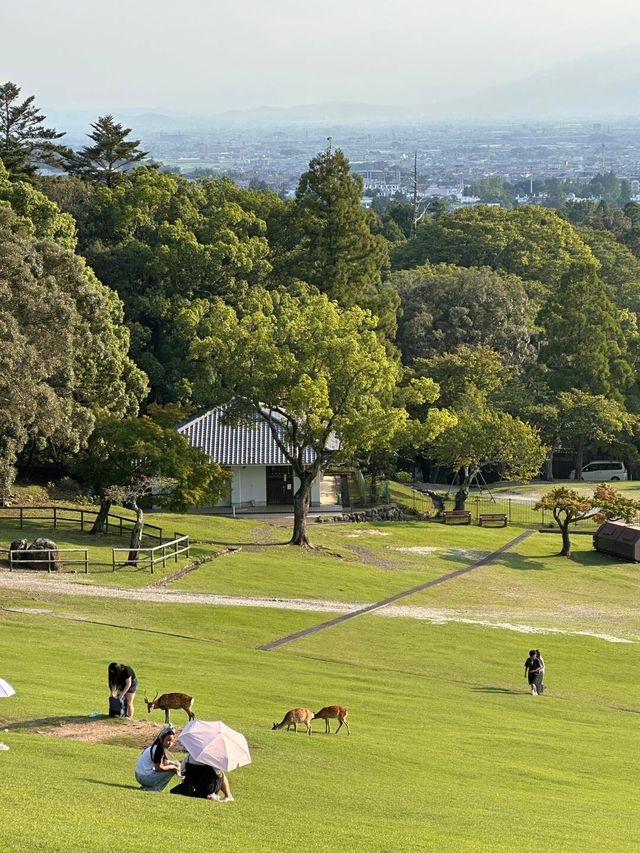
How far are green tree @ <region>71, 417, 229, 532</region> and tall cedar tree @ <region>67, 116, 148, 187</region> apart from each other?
3948cm

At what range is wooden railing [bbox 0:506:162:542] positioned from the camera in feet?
169

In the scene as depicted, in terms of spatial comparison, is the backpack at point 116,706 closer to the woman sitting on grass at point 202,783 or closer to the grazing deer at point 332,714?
the grazing deer at point 332,714

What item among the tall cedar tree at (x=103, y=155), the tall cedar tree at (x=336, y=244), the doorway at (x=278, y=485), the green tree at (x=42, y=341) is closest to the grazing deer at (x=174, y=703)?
the green tree at (x=42, y=341)

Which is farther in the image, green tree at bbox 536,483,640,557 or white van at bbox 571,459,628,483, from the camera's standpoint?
white van at bbox 571,459,628,483

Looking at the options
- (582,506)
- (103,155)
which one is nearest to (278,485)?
(582,506)

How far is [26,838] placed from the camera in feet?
46.4

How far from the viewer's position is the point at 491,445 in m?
68.2

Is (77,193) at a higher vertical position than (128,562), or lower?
higher

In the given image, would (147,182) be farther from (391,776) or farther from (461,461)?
(391,776)

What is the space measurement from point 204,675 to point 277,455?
1444 inches

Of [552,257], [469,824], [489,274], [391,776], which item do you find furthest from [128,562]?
[552,257]

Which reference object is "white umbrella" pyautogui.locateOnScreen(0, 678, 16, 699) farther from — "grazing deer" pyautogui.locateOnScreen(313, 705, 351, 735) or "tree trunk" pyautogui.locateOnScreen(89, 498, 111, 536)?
"tree trunk" pyautogui.locateOnScreen(89, 498, 111, 536)

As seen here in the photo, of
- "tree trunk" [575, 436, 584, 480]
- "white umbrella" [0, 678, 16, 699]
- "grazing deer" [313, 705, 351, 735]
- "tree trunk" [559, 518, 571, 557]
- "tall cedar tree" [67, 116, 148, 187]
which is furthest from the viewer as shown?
"tall cedar tree" [67, 116, 148, 187]

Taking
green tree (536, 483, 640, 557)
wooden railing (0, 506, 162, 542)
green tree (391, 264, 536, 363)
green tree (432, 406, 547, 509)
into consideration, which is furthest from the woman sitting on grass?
green tree (391, 264, 536, 363)
